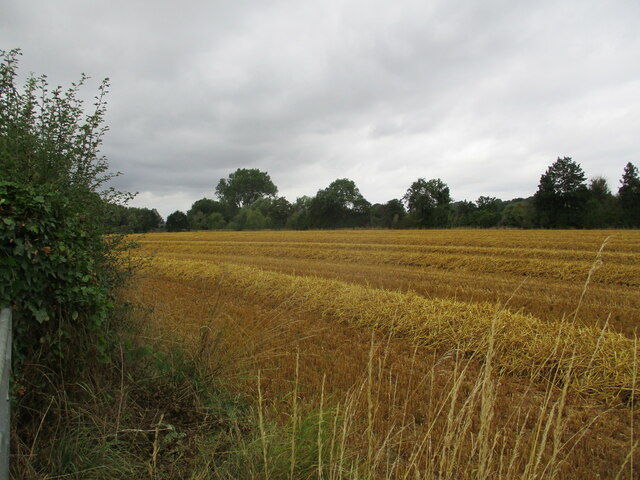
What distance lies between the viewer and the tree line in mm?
40719

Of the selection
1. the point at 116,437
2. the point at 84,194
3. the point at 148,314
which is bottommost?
the point at 116,437

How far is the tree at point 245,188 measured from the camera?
201 ft

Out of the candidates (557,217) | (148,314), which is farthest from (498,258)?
(557,217)

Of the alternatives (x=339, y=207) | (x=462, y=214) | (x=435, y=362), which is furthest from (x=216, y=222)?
(x=435, y=362)

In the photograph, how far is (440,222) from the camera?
165ft

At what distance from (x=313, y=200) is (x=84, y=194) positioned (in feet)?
164

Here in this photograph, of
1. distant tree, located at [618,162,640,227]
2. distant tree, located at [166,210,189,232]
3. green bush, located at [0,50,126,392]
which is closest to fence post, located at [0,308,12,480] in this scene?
green bush, located at [0,50,126,392]

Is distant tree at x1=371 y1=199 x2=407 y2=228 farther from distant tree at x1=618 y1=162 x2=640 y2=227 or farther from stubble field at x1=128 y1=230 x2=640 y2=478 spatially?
stubble field at x1=128 y1=230 x2=640 y2=478

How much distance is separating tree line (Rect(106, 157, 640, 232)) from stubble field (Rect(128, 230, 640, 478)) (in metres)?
31.4

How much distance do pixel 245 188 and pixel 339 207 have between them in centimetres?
1916

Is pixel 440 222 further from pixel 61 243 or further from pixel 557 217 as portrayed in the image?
pixel 61 243

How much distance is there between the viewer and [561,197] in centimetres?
4475

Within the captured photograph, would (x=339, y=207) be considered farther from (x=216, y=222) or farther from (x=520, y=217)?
(x=520, y=217)

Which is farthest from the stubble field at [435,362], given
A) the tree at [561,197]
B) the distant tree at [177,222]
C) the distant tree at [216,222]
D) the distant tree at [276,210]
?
the distant tree at [177,222]
